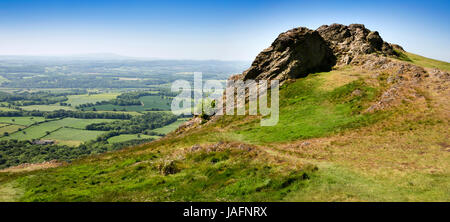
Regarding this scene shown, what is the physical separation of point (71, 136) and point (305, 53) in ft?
522

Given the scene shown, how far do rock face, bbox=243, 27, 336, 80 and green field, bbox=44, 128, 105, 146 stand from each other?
131 meters

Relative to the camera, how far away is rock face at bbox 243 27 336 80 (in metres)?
51.3

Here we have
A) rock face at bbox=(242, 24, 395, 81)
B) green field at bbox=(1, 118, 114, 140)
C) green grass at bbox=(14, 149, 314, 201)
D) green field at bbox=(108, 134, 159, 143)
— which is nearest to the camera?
green grass at bbox=(14, 149, 314, 201)

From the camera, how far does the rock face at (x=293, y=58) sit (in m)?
51.3

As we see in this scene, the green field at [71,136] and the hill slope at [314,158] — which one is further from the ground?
the hill slope at [314,158]

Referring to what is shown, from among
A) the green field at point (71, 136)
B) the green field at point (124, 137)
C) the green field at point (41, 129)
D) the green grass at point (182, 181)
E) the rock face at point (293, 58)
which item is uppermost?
the rock face at point (293, 58)

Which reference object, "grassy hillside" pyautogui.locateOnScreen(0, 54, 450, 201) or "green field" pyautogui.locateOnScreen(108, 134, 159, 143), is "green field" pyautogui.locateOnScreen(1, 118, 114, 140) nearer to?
"green field" pyautogui.locateOnScreen(108, 134, 159, 143)

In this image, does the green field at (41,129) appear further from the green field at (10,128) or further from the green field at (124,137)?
the green field at (124,137)

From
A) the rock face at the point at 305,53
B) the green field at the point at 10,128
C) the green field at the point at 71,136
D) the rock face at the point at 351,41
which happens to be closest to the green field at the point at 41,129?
the green field at the point at 71,136

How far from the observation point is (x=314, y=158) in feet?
78.2

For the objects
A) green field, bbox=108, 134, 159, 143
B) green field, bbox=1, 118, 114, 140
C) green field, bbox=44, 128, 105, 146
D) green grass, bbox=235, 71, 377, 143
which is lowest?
green field, bbox=108, 134, 159, 143

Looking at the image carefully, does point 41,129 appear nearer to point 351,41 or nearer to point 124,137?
point 124,137

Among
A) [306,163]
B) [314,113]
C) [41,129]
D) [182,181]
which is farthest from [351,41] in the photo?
[41,129]

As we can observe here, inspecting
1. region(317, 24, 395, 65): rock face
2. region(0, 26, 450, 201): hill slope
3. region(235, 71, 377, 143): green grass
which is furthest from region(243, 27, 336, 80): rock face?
region(0, 26, 450, 201): hill slope
